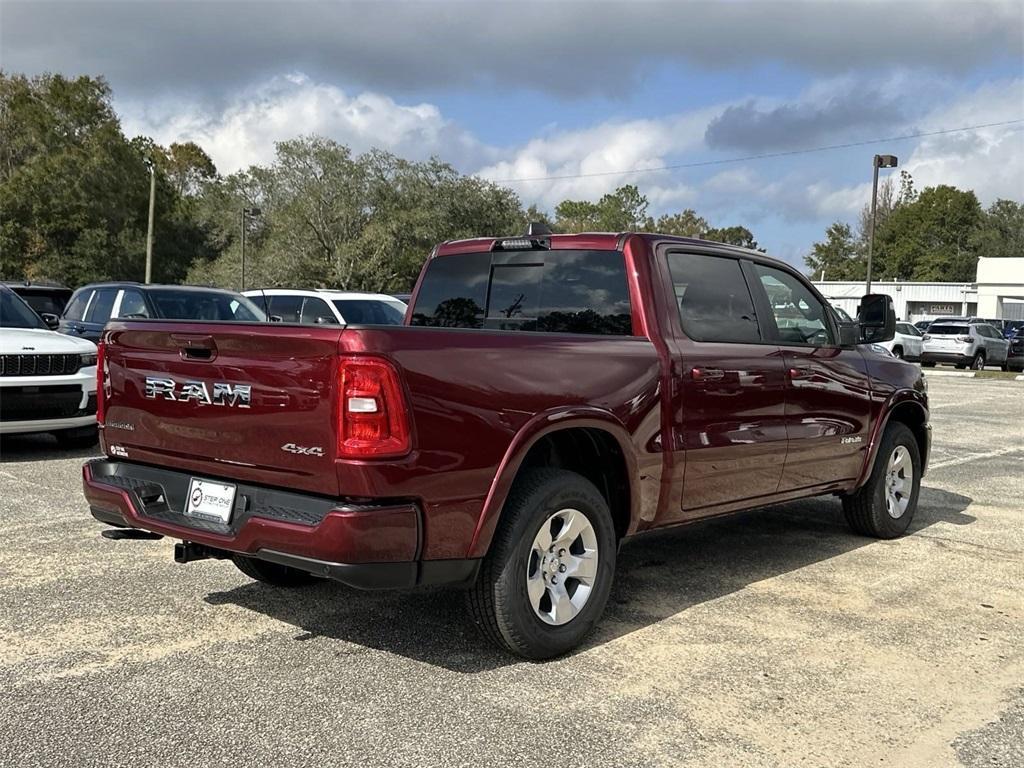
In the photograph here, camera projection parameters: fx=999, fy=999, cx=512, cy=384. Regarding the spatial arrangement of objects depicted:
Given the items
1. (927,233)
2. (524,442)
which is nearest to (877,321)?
(524,442)

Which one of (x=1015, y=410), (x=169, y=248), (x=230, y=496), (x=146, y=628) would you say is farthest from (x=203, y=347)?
(x=169, y=248)

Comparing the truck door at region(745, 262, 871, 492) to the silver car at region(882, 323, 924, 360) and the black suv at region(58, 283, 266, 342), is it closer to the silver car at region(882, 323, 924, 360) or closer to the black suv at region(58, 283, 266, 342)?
the black suv at region(58, 283, 266, 342)

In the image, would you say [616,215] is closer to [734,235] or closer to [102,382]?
[734,235]

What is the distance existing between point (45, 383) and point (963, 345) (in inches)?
1120

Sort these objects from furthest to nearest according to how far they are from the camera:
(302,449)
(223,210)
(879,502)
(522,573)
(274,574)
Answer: (223,210) < (879,502) < (274,574) < (522,573) < (302,449)

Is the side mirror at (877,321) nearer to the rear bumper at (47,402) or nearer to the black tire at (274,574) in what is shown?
the black tire at (274,574)

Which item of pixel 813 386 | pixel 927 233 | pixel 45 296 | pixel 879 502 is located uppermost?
pixel 927 233

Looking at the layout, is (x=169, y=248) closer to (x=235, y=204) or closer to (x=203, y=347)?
(x=235, y=204)

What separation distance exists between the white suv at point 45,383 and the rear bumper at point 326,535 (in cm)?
570

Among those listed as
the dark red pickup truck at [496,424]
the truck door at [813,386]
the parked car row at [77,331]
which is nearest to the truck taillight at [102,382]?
the dark red pickup truck at [496,424]

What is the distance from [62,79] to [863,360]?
63118 millimetres

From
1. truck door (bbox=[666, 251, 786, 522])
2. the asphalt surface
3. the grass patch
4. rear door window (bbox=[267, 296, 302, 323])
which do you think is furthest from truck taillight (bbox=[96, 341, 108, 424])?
the grass patch

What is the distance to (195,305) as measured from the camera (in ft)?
37.4

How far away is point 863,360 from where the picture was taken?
6.32m
